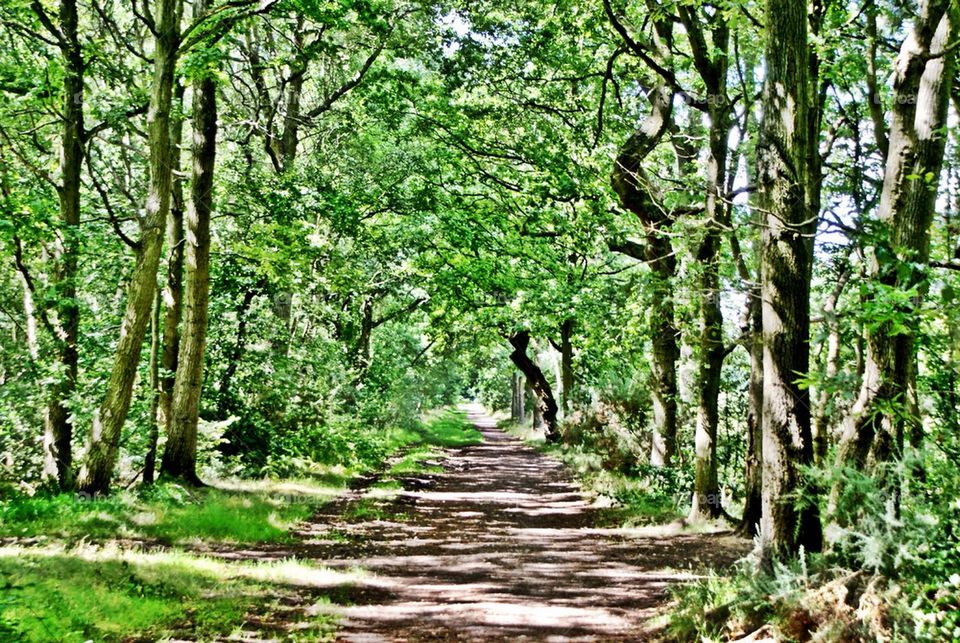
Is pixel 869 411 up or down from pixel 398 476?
up

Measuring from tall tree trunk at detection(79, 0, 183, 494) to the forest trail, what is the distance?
3.21 meters

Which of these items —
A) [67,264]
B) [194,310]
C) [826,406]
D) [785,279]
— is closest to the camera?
[785,279]

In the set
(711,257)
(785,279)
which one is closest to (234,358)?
(711,257)

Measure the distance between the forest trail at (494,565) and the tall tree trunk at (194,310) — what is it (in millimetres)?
2817

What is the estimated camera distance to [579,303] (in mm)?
15641

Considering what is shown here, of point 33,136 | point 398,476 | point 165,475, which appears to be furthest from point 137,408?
point 398,476

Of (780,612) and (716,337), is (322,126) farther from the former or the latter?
(780,612)

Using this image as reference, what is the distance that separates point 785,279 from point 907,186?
1388mm

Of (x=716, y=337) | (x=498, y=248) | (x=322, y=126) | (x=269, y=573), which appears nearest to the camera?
(x=269, y=573)

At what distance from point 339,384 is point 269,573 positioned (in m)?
12.2

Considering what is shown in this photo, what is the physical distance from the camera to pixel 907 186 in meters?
6.42

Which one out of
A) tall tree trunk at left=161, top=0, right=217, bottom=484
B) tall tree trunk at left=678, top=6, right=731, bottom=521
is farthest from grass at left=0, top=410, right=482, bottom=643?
tall tree trunk at left=678, top=6, right=731, bottom=521

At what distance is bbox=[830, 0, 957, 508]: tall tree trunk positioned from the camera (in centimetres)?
618

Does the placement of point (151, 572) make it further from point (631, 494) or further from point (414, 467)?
Result: point (414, 467)
